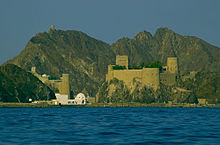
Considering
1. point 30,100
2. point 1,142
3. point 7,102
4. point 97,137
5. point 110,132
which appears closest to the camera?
point 1,142

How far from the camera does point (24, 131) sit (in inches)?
2532

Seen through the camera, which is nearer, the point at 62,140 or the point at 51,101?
the point at 62,140

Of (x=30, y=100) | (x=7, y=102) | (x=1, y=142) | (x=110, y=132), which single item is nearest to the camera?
(x=1, y=142)

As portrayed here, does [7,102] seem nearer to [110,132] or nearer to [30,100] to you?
[30,100]

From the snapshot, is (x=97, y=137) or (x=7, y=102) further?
(x=7, y=102)

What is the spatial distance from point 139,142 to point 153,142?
1389 millimetres

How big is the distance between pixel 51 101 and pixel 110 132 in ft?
445

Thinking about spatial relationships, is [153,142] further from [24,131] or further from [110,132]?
[24,131]

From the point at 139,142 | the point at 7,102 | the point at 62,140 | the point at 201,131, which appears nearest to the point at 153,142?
the point at 139,142

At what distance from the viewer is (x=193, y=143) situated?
5269 centimetres

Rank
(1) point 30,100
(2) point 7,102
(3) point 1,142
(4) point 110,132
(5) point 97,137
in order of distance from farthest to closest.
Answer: (1) point 30,100 → (2) point 7,102 → (4) point 110,132 → (5) point 97,137 → (3) point 1,142

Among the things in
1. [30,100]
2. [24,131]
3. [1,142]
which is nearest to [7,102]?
[30,100]

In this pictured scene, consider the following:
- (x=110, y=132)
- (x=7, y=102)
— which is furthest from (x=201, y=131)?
(x=7, y=102)

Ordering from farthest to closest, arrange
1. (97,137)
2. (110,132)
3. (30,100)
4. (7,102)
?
(30,100) < (7,102) < (110,132) < (97,137)
